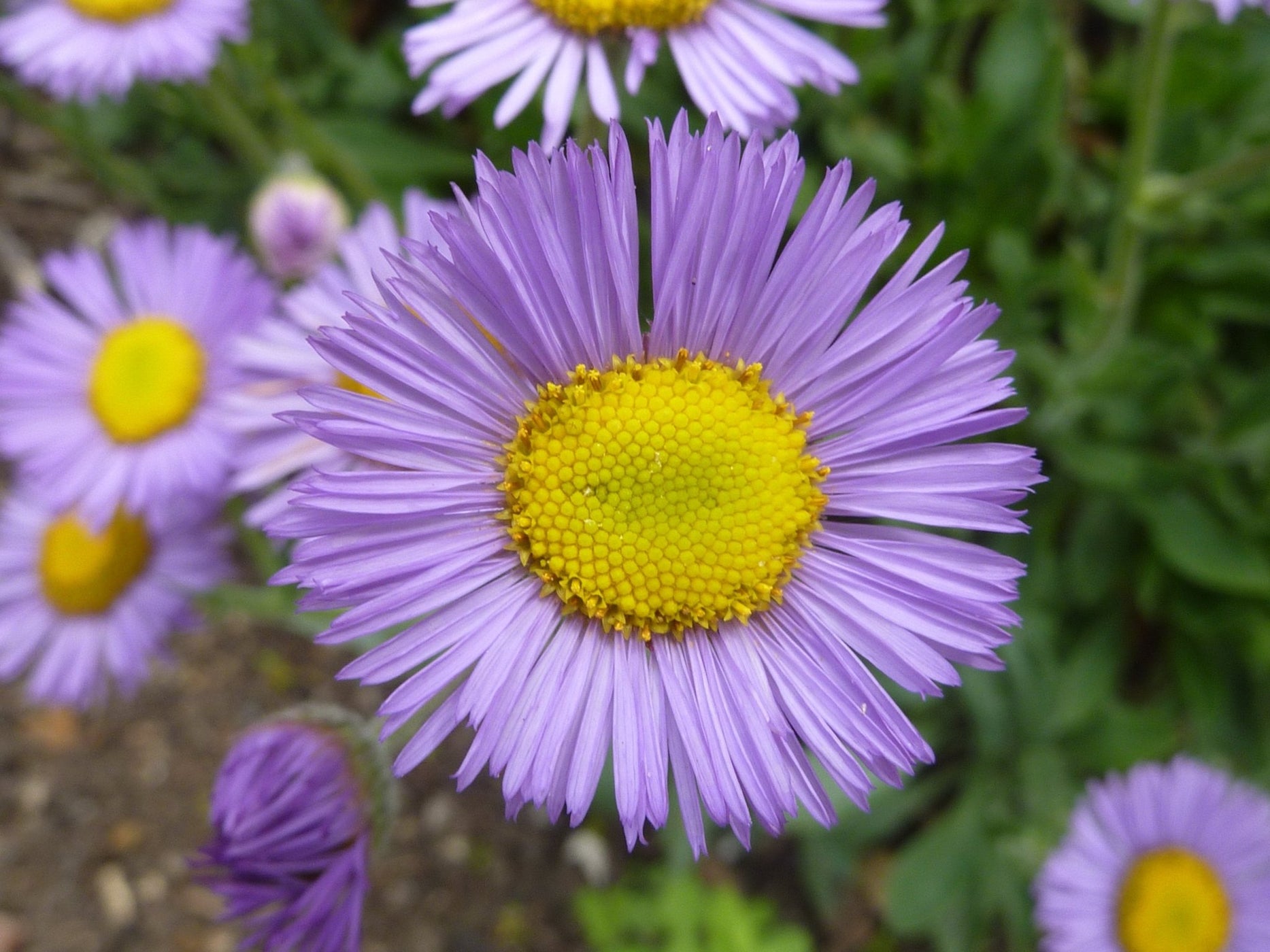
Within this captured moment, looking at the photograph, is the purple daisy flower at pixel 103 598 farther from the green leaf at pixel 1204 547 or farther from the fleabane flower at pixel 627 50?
the green leaf at pixel 1204 547

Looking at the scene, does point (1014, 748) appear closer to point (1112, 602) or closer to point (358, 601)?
point (1112, 602)

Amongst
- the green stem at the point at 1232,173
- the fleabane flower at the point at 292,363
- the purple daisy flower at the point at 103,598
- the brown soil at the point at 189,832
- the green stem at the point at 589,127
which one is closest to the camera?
the green stem at the point at 589,127

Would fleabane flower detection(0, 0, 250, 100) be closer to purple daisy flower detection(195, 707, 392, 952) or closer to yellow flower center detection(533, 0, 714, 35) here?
yellow flower center detection(533, 0, 714, 35)

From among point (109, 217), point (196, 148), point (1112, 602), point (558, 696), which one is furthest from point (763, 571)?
point (109, 217)

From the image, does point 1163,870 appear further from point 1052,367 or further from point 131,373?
point 131,373

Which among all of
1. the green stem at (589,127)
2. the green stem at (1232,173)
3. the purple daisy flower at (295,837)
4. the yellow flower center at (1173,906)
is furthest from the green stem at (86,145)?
the yellow flower center at (1173,906)

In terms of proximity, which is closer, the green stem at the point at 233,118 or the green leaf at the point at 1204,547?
the green leaf at the point at 1204,547
